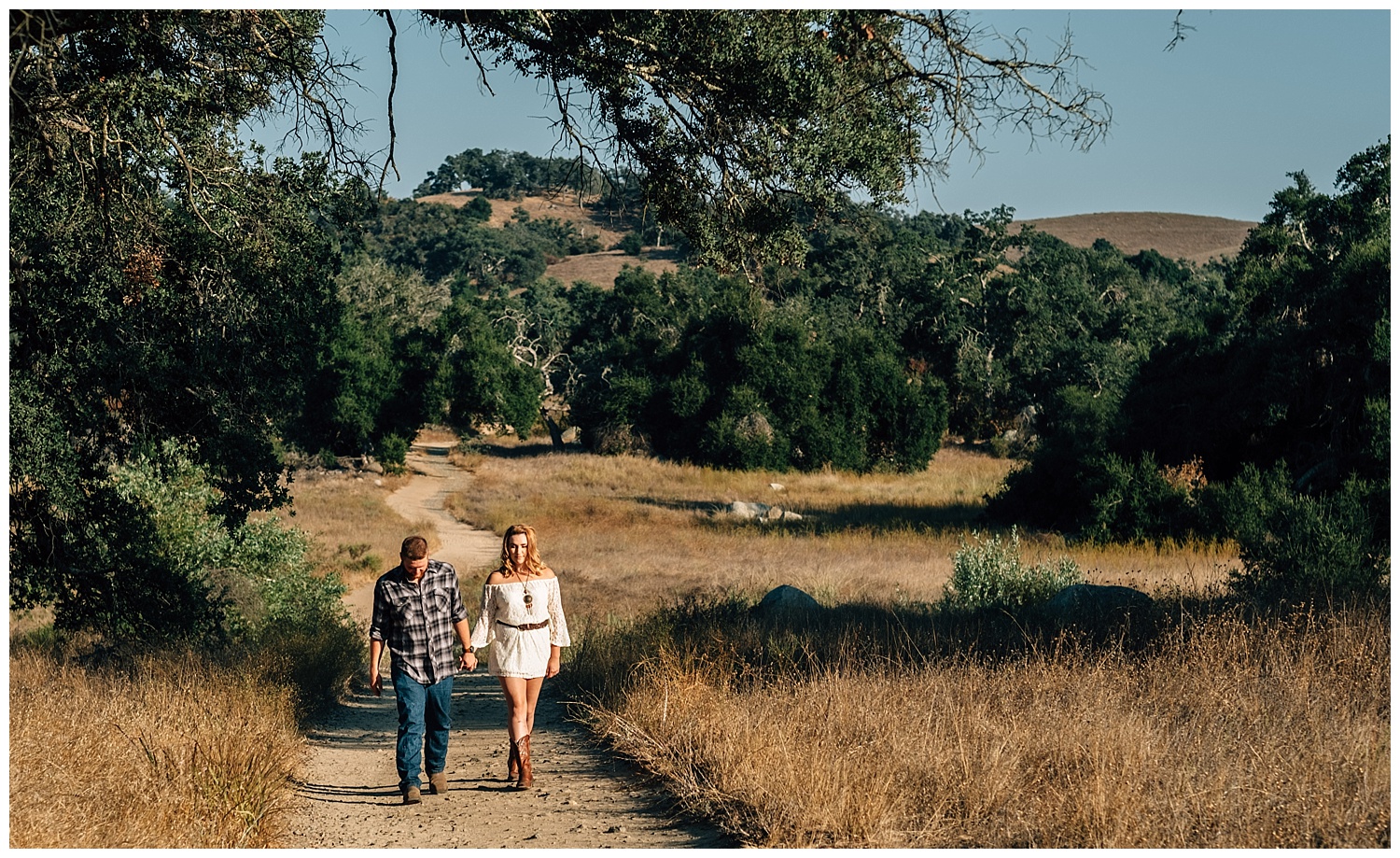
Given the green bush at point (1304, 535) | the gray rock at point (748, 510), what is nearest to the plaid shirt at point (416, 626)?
the green bush at point (1304, 535)

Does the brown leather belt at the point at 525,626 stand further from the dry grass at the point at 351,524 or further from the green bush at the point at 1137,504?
the green bush at the point at 1137,504

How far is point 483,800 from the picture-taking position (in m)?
6.96

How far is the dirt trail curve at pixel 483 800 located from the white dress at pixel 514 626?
31.0 inches

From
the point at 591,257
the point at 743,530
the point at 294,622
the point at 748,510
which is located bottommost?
the point at 743,530

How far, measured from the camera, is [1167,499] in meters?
28.6

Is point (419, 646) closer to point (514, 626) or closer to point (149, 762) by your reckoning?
point (514, 626)

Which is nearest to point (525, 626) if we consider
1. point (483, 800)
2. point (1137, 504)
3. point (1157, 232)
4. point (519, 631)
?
point (519, 631)

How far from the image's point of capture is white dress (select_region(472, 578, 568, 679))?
7.29 metres

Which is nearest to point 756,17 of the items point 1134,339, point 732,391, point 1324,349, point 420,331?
point 1324,349

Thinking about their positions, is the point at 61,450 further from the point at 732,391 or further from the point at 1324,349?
the point at 732,391

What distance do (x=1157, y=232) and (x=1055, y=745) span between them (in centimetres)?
13923

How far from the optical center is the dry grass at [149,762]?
542 cm

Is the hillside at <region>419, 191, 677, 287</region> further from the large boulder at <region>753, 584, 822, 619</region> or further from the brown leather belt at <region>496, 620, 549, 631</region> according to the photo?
the brown leather belt at <region>496, 620, 549, 631</region>

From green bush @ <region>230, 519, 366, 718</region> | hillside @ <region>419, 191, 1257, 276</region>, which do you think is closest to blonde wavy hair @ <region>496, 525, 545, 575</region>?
green bush @ <region>230, 519, 366, 718</region>
